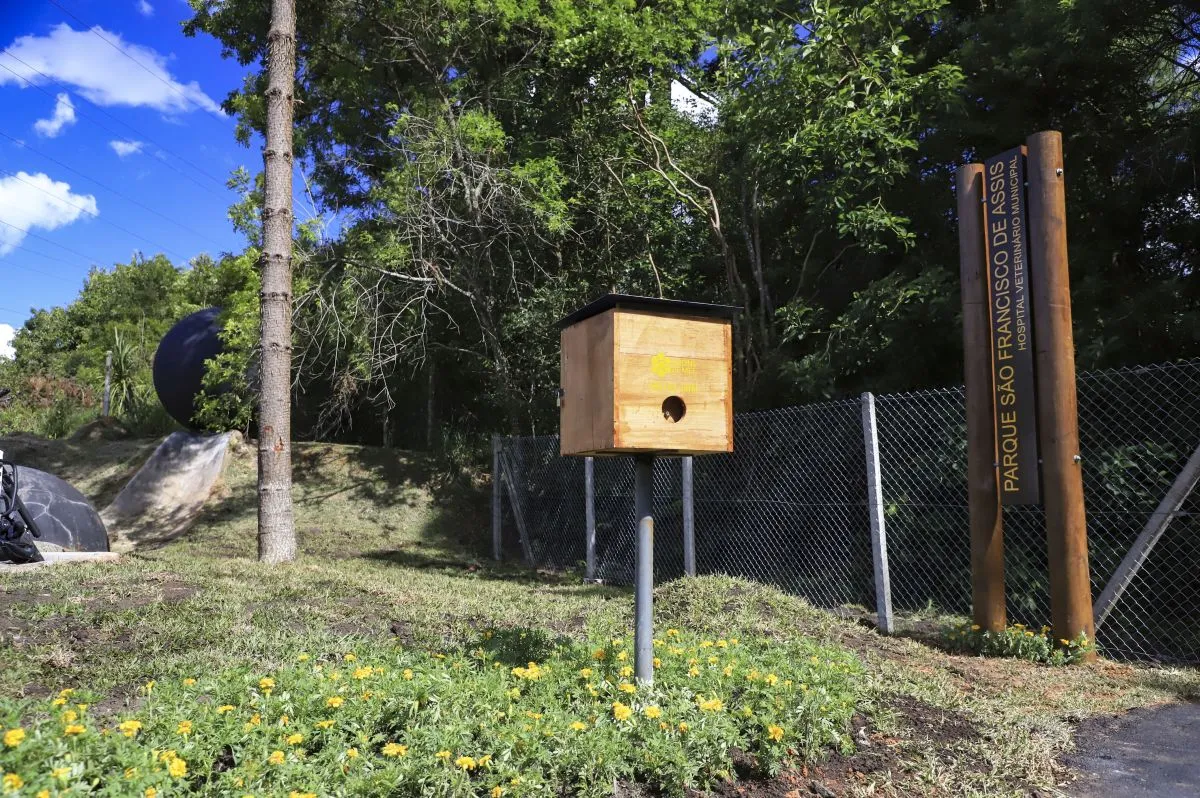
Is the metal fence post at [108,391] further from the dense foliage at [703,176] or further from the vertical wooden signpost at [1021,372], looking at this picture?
the vertical wooden signpost at [1021,372]

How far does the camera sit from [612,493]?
9258mm

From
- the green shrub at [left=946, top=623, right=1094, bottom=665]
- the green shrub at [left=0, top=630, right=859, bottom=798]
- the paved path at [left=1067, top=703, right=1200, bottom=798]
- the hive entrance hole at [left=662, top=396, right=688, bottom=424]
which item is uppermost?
the hive entrance hole at [left=662, top=396, right=688, bottom=424]

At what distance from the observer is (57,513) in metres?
8.23

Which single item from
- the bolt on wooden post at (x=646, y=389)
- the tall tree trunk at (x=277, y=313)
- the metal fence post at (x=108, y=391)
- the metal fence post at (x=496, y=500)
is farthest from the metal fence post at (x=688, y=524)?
the metal fence post at (x=108, y=391)

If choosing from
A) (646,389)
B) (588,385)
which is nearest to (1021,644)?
(646,389)

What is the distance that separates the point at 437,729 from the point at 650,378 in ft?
5.17

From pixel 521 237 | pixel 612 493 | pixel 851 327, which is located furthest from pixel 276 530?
pixel 851 327

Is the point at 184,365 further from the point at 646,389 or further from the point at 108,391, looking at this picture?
the point at 646,389

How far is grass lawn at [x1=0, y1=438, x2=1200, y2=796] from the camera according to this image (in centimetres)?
273

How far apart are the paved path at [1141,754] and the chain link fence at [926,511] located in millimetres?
1300

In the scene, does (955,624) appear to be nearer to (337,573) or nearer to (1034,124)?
(1034,124)

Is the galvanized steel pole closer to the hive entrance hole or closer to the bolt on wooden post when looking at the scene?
the bolt on wooden post

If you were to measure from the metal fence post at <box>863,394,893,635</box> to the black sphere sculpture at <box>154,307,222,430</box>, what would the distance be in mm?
11414

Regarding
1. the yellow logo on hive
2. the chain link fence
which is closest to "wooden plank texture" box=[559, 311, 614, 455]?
the yellow logo on hive
